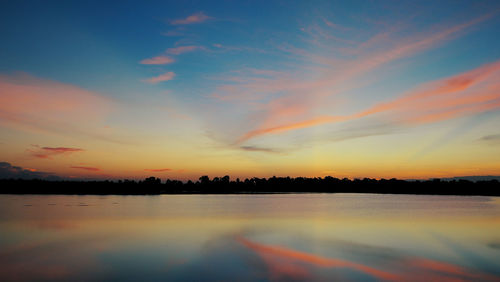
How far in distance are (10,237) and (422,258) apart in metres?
25.0

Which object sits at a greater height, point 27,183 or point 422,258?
point 27,183

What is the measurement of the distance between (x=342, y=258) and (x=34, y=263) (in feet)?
46.5

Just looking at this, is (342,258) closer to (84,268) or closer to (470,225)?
(84,268)

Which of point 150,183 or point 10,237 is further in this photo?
point 150,183

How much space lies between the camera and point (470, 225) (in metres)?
29.7

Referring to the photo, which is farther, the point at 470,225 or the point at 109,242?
the point at 470,225

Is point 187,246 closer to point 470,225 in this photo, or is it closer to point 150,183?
point 470,225

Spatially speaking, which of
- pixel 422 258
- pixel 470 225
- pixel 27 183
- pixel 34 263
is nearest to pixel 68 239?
pixel 34 263

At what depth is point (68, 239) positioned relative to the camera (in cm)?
2114

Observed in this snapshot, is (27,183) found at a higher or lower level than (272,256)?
higher

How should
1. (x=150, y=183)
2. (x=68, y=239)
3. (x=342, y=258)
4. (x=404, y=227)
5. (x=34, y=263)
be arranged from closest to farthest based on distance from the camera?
(x=34, y=263) < (x=342, y=258) < (x=68, y=239) < (x=404, y=227) < (x=150, y=183)

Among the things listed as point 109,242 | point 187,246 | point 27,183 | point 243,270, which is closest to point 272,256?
point 243,270

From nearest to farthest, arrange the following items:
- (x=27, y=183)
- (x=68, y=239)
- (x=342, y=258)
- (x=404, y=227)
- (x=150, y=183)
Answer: (x=342, y=258) < (x=68, y=239) < (x=404, y=227) < (x=27, y=183) < (x=150, y=183)

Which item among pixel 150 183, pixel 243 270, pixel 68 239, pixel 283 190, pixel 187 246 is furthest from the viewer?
pixel 283 190
